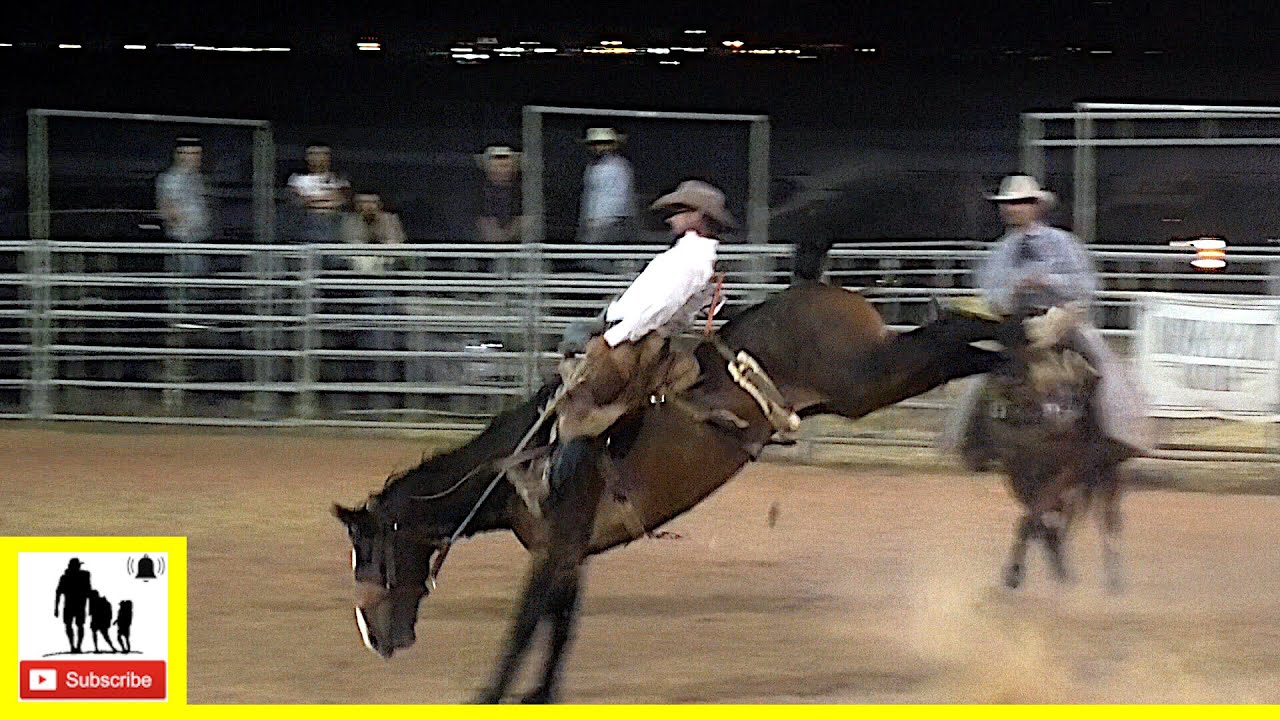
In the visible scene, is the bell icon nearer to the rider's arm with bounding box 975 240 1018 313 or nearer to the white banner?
the rider's arm with bounding box 975 240 1018 313

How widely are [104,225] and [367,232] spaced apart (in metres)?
2.14

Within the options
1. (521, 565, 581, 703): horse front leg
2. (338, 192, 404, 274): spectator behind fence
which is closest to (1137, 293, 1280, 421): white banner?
(338, 192, 404, 274): spectator behind fence

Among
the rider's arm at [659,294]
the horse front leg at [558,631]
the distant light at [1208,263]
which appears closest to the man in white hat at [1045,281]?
the rider's arm at [659,294]

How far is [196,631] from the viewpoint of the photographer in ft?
22.5

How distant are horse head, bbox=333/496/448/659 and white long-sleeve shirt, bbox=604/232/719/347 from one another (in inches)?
34.2

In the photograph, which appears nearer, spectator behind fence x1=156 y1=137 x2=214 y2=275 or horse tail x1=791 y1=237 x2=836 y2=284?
horse tail x1=791 y1=237 x2=836 y2=284

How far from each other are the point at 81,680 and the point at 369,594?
3.18ft

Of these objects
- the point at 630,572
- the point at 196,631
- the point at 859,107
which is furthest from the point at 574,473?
the point at 859,107

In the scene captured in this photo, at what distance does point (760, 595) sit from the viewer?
25.2ft

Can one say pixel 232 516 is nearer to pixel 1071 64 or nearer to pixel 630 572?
pixel 630 572

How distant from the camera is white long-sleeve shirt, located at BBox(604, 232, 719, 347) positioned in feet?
18.8

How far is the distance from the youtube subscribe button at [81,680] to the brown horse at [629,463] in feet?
2.69

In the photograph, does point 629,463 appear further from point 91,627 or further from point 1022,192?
point 1022,192

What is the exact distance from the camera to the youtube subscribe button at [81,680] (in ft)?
17.3
